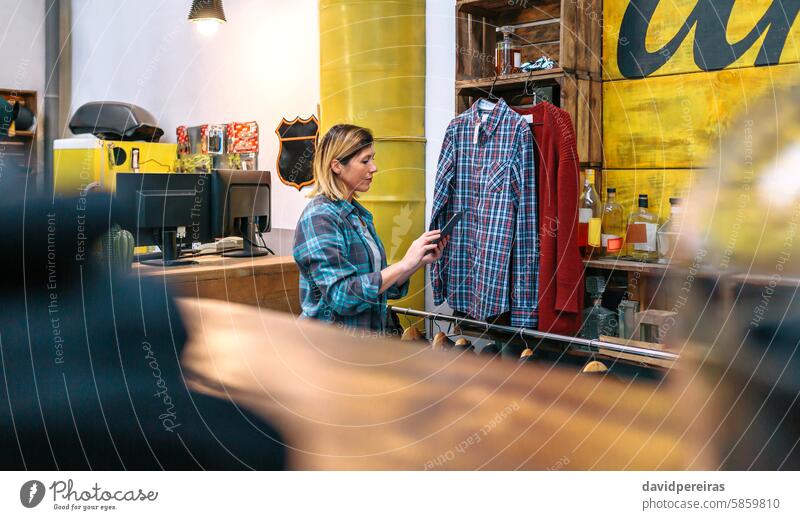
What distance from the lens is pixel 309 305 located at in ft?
4.14

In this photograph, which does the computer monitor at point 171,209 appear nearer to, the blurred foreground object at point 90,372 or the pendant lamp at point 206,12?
the pendant lamp at point 206,12

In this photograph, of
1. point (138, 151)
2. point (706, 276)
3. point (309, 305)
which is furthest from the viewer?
point (138, 151)

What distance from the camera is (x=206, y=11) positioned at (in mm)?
2637

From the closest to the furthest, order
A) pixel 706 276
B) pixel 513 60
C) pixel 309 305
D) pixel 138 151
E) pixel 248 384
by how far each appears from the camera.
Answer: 1. pixel 706 276
2. pixel 248 384
3. pixel 309 305
4. pixel 513 60
5. pixel 138 151

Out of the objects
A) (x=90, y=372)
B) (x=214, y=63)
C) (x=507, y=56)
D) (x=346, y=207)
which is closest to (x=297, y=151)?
(x=214, y=63)

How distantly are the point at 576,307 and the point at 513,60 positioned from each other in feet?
2.00

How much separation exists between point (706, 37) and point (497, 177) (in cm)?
52

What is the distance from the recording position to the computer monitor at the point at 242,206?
6.91 feet

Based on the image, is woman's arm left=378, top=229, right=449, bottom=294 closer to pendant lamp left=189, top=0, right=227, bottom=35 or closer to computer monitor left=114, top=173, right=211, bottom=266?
computer monitor left=114, top=173, right=211, bottom=266

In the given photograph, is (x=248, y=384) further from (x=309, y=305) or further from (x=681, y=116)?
(x=681, y=116)

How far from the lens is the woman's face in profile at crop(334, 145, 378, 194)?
1.27m

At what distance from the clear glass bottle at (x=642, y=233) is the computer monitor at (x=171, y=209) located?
1144 millimetres

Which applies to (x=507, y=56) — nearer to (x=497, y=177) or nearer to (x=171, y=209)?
(x=497, y=177)

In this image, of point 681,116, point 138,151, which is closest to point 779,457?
point 681,116
